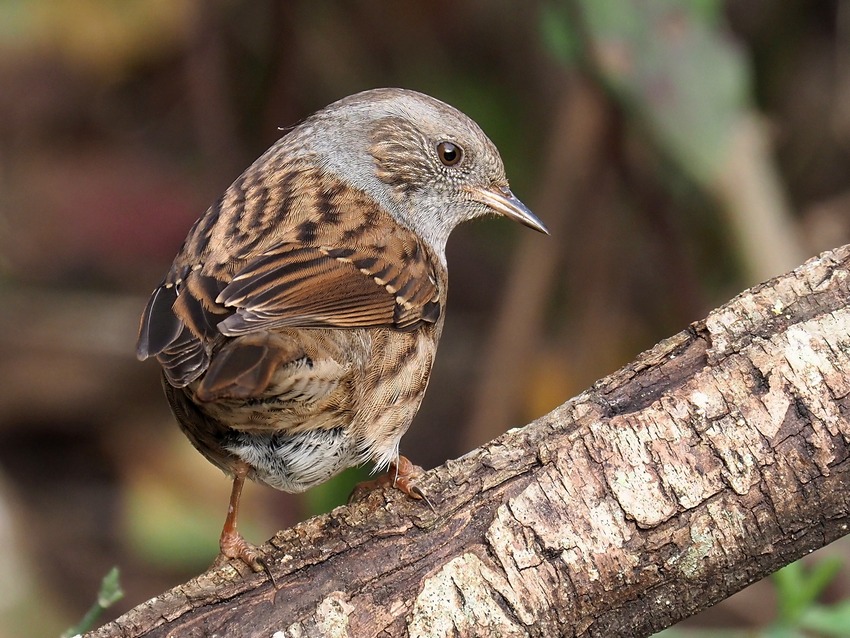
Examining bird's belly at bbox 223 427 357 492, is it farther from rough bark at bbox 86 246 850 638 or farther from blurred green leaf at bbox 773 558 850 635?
blurred green leaf at bbox 773 558 850 635

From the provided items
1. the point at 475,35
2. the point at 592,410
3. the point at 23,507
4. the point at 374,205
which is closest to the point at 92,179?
the point at 23,507

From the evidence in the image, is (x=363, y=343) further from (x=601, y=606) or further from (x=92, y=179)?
(x=92, y=179)

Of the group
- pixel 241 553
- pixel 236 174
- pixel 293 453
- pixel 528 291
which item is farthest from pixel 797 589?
pixel 236 174

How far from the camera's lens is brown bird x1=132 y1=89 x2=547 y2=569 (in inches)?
129

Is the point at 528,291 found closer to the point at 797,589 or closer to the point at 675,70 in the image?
the point at 675,70

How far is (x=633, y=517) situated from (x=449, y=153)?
2.10 metres

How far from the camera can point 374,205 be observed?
14.3 feet

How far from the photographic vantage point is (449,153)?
4.59 m

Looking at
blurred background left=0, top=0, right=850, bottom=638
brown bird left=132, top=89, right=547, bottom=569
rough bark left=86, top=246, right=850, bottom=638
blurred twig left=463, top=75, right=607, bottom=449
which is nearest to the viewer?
rough bark left=86, top=246, right=850, bottom=638

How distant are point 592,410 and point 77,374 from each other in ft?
15.4

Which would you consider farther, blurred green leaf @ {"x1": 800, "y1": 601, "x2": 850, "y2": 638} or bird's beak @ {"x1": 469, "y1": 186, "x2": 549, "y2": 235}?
bird's beak @ {"x1": 469, "y1": 186, "x2": 549, "y2": 235}

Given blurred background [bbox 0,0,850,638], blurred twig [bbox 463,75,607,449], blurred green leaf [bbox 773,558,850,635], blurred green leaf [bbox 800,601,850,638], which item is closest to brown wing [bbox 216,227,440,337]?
blurred green leaf [bbox 773,558,850,635]

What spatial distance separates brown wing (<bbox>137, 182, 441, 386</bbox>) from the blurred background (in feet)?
6.16

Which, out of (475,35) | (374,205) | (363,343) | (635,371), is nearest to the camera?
(635,371)
